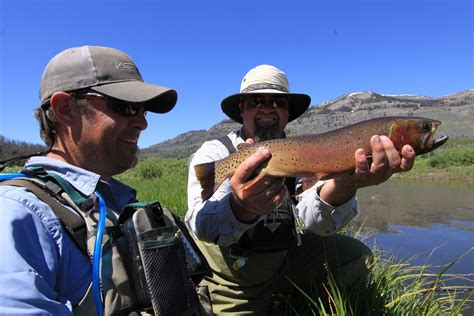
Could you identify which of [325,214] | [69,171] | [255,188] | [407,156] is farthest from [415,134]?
[69,171]

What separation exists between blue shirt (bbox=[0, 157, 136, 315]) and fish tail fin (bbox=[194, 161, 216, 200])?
1.65m

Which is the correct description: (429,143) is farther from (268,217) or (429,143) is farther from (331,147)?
(268,217)

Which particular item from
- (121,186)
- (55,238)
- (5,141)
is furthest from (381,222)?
(5,141)

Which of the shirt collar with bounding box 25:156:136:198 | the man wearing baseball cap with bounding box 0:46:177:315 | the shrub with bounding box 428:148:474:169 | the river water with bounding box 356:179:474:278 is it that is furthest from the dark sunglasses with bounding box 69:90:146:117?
the shrub with bounding box 428:148:474:169

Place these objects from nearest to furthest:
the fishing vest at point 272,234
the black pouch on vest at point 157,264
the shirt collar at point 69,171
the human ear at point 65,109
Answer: the black pouch on vest at point 157,264 < the shirt collar at point 69,171 < the human ear at point 65,109 < the fishing vest at point 272,234

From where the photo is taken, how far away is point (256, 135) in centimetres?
414

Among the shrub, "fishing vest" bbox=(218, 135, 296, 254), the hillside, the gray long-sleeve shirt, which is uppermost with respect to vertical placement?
the hillside

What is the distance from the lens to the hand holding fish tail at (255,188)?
9.53 ft

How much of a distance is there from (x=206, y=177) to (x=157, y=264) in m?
1.51

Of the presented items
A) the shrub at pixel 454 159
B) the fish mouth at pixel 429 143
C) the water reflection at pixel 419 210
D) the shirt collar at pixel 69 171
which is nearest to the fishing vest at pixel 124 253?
the shirt collar at pixel 69 171

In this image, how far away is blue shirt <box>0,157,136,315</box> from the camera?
1453 millimetres

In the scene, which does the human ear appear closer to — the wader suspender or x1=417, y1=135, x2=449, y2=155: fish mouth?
the wader suspender

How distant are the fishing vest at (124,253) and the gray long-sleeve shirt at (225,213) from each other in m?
1.06

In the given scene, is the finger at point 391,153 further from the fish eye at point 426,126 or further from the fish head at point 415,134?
the fish eye at point 426,126
